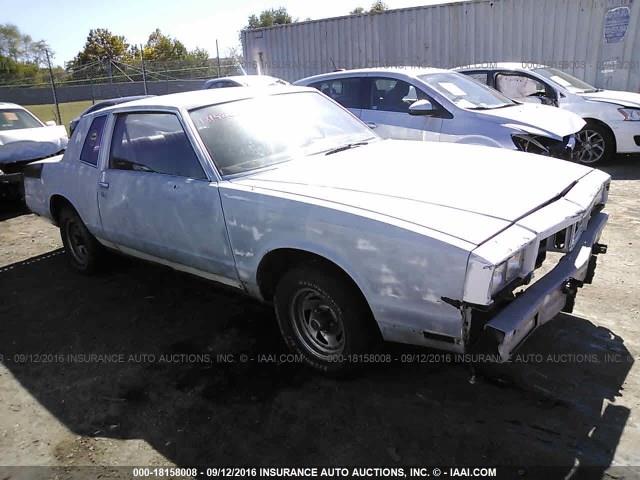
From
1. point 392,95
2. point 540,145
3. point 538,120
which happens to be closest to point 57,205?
point 392,95

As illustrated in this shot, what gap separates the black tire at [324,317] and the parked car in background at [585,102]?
6.80 meters

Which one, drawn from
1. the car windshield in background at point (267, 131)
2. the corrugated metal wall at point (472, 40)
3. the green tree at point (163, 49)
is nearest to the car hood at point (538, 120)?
the car windshield in background at point (267, 131)

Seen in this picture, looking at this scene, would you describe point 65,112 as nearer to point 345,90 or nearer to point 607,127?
point 345,90

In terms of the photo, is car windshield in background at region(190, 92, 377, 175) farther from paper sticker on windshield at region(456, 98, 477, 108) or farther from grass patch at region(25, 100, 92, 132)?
grass patch at region(25, 100, 92, 132)

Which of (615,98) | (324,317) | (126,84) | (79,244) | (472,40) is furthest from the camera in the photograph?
(126,84)

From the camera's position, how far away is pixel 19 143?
8.08 m

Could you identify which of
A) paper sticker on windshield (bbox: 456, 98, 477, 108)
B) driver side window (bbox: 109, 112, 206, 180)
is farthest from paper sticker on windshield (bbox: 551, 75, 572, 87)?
driver side window (bbox: 109, 112, 206, 180)

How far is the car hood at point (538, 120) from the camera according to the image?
5969mm

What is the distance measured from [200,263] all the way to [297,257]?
81cm

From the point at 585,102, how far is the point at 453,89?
9.80 feet

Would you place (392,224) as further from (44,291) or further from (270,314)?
(44,291)

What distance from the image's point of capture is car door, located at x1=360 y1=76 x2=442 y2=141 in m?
6.27

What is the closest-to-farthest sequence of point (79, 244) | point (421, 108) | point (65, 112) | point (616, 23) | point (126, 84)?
point (79, 244) < point (421, 108) < point (616, 23) < point (65, 112) < point (126, 84)

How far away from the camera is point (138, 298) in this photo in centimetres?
452
